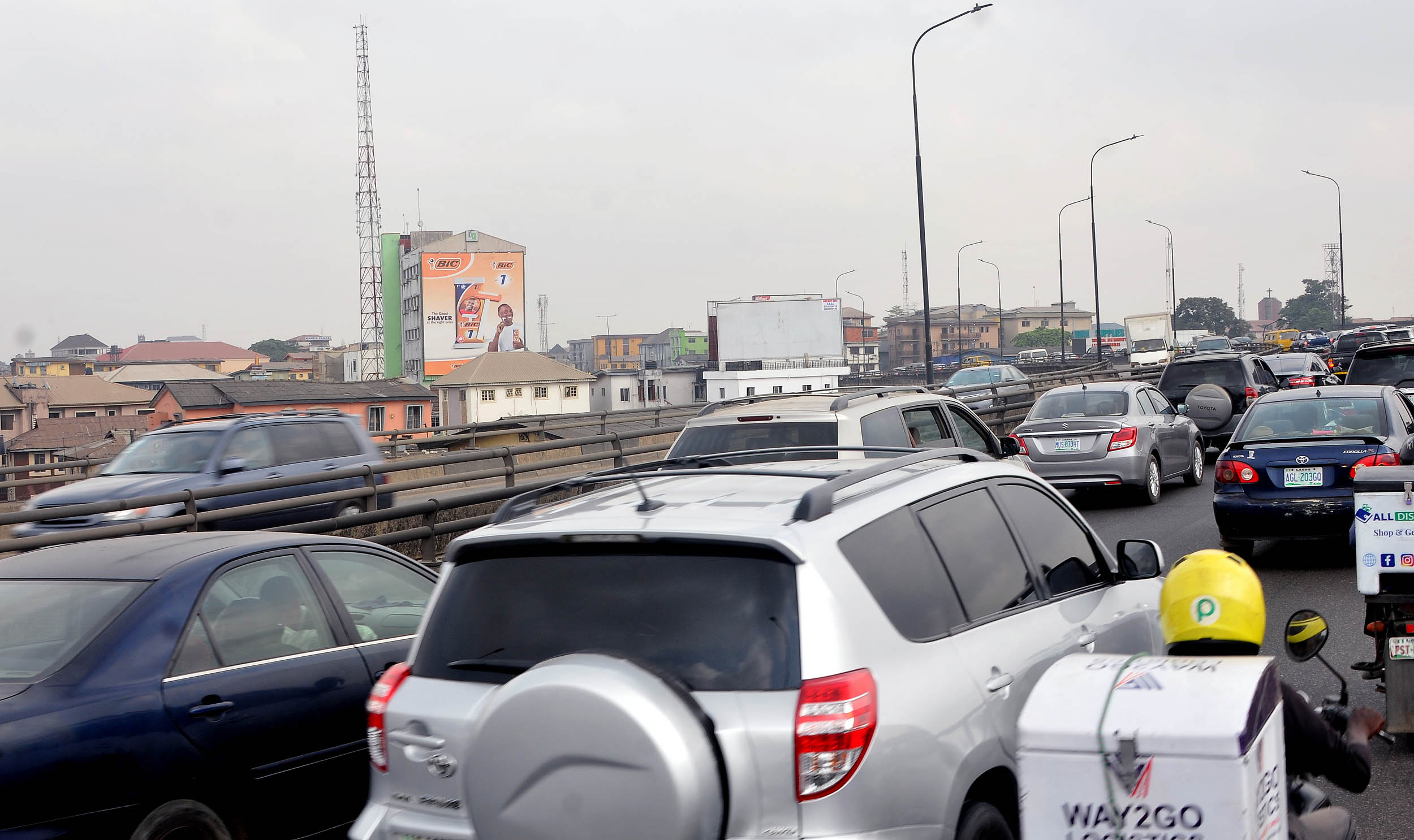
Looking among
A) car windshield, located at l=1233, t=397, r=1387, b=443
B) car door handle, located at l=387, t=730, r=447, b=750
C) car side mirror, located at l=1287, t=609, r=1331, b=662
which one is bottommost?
car door handle, located at l=387, t=730, r=447, b=750

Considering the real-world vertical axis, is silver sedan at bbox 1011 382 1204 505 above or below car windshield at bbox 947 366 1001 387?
below

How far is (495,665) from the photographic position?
340cm

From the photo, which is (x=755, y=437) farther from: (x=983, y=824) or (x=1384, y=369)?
(x=1384, y=369)

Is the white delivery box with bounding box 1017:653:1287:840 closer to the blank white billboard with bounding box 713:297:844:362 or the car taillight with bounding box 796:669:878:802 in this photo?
the car taillight with bounding box 796:669:878:802

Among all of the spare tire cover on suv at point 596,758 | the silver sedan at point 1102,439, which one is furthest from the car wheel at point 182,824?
the silver sedan at point 1102,439

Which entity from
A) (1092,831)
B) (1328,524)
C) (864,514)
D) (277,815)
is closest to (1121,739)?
(1092,831)

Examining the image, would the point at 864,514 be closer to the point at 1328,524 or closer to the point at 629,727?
the point at 629,727

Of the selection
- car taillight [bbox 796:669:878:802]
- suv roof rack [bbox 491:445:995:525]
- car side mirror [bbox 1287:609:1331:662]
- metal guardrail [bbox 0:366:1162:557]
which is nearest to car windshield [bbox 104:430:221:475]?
metal guardrail [bbox 0:366:1162:557]

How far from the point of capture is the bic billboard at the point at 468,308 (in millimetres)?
117625

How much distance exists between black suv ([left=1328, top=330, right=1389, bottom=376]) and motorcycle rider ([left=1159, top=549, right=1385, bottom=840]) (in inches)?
1626

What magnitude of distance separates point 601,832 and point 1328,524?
9462 mm

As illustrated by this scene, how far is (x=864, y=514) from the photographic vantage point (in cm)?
353

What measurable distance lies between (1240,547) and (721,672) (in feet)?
33.5

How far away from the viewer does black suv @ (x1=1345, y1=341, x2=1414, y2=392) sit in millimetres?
17422
